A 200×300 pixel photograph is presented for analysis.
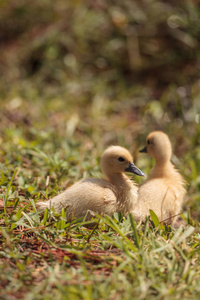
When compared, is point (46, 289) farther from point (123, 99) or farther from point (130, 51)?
point (130, 51)

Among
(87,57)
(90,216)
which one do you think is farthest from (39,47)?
(90,216)

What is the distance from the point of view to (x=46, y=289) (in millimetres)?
1942

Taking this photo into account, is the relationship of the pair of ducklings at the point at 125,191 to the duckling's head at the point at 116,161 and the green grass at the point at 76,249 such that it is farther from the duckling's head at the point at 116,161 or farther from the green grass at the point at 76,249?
the green grass at the point at 76,249

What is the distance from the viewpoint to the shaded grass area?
208cm

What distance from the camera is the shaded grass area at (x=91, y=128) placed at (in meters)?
2.08

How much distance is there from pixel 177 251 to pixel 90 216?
0.61m

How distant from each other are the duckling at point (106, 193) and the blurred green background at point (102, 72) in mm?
1248

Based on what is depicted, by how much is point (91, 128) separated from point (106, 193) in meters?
2.15

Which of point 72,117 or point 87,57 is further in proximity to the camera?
point 87,57

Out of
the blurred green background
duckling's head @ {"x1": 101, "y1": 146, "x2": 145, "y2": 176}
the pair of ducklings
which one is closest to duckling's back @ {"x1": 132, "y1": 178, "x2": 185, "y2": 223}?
the pair of ducklings

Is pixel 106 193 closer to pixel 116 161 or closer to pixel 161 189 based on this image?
pixel 116 161

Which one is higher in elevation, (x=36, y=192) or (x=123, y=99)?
(x=36, y=192)

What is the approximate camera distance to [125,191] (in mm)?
2787

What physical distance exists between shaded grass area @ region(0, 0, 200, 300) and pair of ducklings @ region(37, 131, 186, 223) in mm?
105
